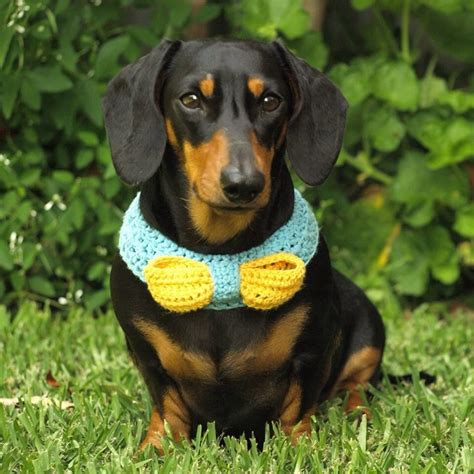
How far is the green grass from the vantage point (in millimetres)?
3012

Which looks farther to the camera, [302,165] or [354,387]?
[354,387]

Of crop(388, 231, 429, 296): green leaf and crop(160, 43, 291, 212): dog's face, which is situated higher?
crop(160, 43, 291, 212): dog's face

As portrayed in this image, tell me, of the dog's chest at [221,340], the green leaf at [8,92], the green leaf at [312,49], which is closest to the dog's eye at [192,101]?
the dog's chest at [221,340]

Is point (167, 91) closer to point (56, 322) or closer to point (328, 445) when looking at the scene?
point (328, 445)

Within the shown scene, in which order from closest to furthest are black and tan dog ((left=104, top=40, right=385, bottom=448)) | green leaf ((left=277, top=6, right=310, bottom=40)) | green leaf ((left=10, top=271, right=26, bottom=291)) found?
black and tan dog ((left=104, top=40, right=385, bottom=448)) < green leaf ((left=10, top=271, right=26, bottom=291)) < green leaf ((left=277, top=6, right=310, bottom=40))

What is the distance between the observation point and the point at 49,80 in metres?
4.74

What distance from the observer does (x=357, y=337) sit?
3803mm

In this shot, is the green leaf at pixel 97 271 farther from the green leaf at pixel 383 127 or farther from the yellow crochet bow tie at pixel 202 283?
the yellow crochet bow tie at pixel 202 283

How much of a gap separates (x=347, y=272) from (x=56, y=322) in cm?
153

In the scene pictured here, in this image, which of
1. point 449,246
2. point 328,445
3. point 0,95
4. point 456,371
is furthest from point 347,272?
point 328,445

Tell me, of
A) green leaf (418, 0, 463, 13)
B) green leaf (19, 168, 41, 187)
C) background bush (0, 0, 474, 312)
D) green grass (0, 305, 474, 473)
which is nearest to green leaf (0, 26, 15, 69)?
background bush (0, 0, 474, 312)

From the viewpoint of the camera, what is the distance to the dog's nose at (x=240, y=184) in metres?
2.75

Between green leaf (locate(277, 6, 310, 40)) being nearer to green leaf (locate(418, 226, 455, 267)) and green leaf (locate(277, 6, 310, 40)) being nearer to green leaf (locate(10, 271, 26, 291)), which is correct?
green leaf (locate(418, 226, 455, 267))

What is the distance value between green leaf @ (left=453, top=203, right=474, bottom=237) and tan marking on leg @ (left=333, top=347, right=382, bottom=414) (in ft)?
5.55
